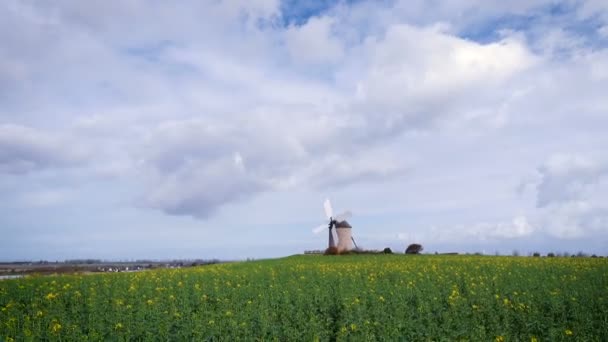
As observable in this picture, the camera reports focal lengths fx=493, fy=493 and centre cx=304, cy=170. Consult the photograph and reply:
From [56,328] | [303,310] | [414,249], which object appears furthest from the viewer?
[414,249]

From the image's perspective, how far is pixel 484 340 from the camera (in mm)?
11633

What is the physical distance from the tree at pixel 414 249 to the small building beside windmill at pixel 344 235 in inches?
377

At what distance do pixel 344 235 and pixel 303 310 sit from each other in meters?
54.3

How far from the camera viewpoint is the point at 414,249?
203 feet

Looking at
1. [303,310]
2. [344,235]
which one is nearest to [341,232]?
[344,235]

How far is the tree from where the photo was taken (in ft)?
201

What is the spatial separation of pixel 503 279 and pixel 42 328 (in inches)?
721

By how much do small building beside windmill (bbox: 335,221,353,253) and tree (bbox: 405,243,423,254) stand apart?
9579 millimetres

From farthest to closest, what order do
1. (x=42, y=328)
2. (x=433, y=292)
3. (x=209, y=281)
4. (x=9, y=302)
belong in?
(x=209, y=281) → (x=433, y=292) → (x=9, y=302) → (x=42, y=328)

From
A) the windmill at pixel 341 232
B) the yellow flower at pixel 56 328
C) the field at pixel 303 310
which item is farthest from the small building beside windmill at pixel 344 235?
the yellow flower at pixel 56 328

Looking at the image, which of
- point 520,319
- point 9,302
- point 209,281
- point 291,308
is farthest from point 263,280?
point 520,319

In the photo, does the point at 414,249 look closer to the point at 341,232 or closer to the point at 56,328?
the point at 341,232

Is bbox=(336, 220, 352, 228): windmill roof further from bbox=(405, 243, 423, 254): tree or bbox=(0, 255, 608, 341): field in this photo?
bbox=(0, 255, 608, 341): field

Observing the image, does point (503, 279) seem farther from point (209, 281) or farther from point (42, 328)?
point (42, 328)
